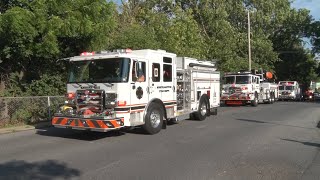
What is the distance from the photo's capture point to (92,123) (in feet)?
40.6

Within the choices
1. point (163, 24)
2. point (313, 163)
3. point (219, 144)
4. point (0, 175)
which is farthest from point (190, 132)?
point (163, 24)

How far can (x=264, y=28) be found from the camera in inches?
2149

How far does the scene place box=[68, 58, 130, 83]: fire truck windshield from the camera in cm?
1277

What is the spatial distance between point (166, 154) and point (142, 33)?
15952mm

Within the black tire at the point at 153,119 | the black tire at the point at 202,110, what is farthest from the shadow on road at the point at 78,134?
the black tire at the point at 202,110

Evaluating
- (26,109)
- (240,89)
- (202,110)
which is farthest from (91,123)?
(240,89)

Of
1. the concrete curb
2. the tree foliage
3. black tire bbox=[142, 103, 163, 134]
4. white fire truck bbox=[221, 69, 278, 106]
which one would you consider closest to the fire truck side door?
black tire bbox=[142, 103, 163, 134]

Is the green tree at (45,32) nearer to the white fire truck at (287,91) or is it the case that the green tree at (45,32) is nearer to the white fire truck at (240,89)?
the white fire truck at (240,89)

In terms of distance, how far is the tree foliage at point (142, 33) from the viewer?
61.9 feet

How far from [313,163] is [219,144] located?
9.94ft

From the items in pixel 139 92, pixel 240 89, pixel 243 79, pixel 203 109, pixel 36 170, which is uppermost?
pixel 243 79

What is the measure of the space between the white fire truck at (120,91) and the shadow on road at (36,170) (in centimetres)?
339

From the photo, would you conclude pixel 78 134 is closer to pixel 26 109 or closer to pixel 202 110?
pixel 26 109

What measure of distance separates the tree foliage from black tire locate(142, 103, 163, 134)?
6839mm
